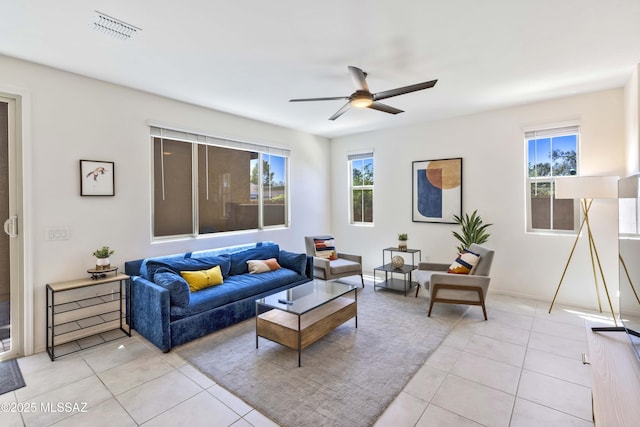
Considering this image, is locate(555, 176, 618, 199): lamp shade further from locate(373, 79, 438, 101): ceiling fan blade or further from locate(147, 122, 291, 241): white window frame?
locate(147, 122, 291, 241): white window frame

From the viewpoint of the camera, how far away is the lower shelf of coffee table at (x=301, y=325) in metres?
2.70

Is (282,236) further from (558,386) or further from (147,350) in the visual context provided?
(558,386)

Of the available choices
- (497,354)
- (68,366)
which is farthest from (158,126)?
(497,354)

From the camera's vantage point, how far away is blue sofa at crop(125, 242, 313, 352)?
293 cm

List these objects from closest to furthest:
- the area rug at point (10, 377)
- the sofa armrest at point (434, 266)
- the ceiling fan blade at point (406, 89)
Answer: the area rug at point (10, 377)
the ceiling fan blade at point (406, 89)
the sofa armrest at point (434, 266)

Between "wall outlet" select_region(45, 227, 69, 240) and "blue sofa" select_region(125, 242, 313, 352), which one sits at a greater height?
"wall outlet" select_region(45, 227, 69, 240)

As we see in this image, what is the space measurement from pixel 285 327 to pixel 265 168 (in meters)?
3.18

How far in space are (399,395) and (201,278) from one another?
7.93 feet

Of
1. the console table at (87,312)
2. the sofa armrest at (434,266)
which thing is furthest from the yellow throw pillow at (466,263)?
the console table at (87,312)

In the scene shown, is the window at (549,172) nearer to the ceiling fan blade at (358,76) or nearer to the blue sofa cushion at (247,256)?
the ceiling fan blade at (358,76)

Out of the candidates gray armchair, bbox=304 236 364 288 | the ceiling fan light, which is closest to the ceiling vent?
the ceiling fan light

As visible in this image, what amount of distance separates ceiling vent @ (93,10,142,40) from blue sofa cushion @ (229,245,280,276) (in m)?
2.71

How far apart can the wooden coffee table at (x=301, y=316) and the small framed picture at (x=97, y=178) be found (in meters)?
2.14

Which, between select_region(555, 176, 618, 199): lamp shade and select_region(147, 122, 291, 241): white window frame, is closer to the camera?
select_region(555, 176, 618, 199): lamp shade
